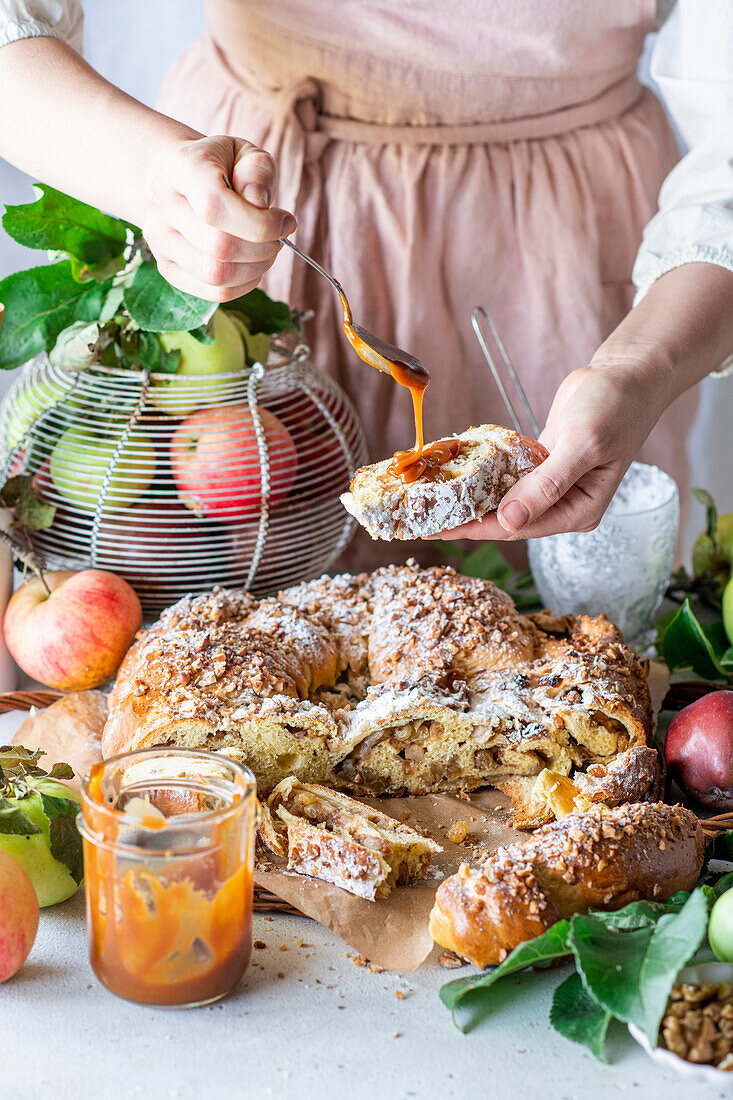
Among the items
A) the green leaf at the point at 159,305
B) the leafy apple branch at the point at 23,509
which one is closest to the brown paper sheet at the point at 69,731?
the leafy apple branch at the point at 23,509

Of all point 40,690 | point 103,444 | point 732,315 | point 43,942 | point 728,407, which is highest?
point 732,315

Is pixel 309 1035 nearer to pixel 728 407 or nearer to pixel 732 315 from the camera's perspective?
pixel 732 315

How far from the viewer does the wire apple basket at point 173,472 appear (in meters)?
1.58

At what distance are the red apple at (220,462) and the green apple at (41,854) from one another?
1.81 ft

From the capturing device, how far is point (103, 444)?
5.25ft

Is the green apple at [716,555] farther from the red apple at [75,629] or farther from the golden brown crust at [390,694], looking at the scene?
the red apple at [75,629]

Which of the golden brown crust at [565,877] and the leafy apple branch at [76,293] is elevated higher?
the leafy apple branch at [76,293]

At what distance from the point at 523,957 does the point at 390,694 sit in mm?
421

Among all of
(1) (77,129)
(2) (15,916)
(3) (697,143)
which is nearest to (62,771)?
(2) (15,916)

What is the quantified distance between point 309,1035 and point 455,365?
1277 mm

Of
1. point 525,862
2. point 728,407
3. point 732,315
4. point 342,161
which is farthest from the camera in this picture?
point 728,407

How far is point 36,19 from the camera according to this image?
1.50m

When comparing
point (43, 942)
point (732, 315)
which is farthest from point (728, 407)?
point (43, 942)

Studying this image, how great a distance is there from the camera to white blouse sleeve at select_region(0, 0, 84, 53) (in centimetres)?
147
